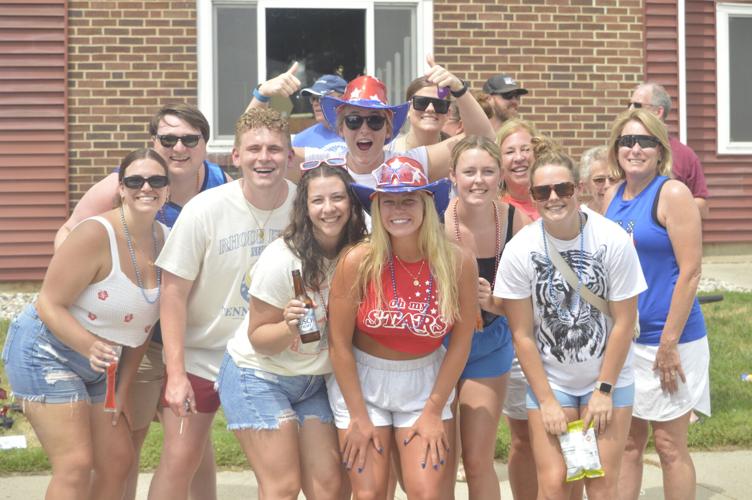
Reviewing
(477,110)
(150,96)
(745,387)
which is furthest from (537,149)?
(150,96)

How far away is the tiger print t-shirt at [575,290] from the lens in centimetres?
441

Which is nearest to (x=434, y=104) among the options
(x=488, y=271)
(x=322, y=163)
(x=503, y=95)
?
(x=488, y=271)

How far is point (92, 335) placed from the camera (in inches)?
175

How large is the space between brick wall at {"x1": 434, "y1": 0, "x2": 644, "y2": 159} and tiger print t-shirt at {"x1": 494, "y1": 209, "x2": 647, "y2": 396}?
22.6 ft

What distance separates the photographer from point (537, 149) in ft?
17.4

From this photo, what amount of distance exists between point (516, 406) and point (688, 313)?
2.98 ft

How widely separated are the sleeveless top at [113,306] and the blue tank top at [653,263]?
2.21 m

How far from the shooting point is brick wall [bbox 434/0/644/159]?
11.2 m

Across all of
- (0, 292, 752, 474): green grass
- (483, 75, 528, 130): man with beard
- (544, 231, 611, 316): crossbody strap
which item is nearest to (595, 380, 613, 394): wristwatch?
(544, 231, 611, 316): crossbody strap

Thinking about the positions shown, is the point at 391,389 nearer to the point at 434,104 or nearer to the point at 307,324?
the point at 307,324

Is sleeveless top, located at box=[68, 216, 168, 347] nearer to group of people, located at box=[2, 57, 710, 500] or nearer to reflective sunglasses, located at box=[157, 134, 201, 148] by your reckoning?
group of people, located at box=[2, 57, 710, 500]

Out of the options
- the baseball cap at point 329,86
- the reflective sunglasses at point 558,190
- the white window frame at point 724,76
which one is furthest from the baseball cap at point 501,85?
the white window frame at point 724,76

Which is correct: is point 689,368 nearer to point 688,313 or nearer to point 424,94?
point 688,313

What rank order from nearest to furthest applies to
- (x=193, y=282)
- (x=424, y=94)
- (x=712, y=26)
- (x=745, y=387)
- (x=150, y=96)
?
(x=193, y=282), (x=424, y=94), (x=745, y=387), (x=150, y=96), (x=712, y=26)
